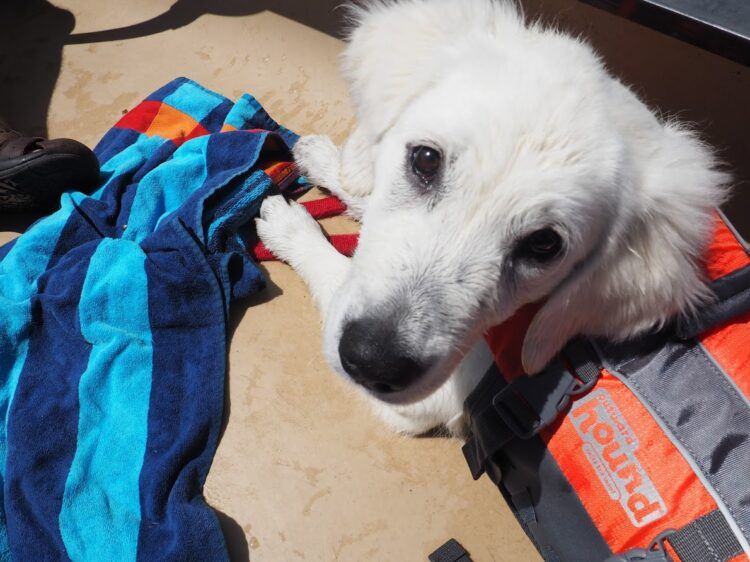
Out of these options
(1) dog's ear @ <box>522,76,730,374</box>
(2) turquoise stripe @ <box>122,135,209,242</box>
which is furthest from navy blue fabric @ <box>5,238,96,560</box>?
(1) dog's ear @ <box>522,76,730,374</box>

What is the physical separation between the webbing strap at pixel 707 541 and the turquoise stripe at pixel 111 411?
64.5 inches

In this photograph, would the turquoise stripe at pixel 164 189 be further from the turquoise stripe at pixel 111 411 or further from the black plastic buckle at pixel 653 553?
the black plastic buckle at pixel 653 553

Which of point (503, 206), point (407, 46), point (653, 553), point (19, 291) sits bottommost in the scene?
point (19, 291)

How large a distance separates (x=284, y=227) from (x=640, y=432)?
1.63 m

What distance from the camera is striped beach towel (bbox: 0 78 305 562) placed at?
1.96 meters

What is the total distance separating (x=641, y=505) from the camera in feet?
5.00

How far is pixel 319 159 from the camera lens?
2727mm

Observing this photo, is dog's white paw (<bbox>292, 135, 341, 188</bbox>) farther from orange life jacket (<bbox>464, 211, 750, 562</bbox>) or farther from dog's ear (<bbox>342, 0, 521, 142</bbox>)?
orange life jacket (<bbox>464, 211, 750, 562</bbox>)

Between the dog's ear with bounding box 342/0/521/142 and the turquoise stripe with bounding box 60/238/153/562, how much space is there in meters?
1.17

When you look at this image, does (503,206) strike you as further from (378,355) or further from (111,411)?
(111,411)

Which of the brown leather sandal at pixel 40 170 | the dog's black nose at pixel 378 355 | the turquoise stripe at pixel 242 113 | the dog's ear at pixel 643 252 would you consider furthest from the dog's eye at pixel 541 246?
the brown leather sandal at pixel 40 170

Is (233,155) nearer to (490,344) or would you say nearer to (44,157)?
(44,157)

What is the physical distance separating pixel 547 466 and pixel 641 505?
28cm

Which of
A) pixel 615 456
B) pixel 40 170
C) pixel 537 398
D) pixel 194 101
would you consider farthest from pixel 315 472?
pixel 194 101
